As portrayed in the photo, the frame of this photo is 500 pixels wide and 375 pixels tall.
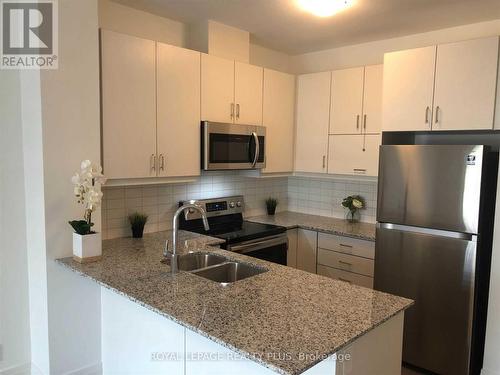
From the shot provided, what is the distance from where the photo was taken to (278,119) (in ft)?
11.9

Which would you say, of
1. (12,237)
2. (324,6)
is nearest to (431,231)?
(324,6)

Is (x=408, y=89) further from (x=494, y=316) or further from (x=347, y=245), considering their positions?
(x=494, y=316)

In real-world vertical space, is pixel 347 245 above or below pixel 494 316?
above

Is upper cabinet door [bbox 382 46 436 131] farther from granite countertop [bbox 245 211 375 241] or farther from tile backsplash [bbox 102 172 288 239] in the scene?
tile backsplash [bbox 102 172 288 239]

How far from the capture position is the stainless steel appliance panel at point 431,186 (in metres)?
2.48

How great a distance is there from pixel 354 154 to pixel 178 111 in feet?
5.29

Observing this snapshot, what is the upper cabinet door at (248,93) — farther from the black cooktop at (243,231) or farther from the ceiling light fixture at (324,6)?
the black cooktop at (243,231)

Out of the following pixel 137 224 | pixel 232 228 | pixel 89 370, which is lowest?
pixel 89 370

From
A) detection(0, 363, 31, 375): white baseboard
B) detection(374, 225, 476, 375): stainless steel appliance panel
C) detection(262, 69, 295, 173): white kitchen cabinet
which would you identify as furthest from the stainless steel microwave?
detection(0, 363, 31, 375): white baseboard

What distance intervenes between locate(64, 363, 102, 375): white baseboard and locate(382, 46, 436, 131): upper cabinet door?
2.67m

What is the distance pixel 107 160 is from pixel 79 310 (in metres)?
0.92

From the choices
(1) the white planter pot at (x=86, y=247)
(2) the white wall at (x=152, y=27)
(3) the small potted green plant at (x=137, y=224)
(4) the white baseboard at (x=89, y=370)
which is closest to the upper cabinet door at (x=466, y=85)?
(2) the white wall at (x=152, y=27)

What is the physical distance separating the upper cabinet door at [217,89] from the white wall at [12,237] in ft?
4.04

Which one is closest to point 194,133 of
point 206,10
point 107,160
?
point 107,160
